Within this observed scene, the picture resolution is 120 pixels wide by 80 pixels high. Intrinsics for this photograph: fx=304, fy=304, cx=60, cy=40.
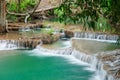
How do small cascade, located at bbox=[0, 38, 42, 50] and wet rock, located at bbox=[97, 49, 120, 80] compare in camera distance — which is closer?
wet rock, located at bbox=[97, 49, 120, 80]

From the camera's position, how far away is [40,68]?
930cm

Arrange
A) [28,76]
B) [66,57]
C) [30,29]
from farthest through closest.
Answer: [30,29]
[66,57]
[28,76]

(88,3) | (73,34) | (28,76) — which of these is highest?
(88,3)

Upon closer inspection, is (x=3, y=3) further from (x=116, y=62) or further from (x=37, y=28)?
(x=116, y=62)

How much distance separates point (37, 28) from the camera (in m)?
15.3

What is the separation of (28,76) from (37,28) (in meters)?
7.00

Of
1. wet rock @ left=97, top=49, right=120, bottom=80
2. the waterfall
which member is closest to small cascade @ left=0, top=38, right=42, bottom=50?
the waterfall

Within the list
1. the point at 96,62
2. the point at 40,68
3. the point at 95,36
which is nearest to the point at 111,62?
the point at 96,62

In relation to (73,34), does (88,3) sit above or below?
above

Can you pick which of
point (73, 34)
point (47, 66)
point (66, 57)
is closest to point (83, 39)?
point (73, 34)

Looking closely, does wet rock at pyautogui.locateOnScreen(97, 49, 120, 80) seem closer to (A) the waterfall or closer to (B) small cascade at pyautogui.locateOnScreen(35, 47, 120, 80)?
(B) small cascade at pyautogui.locateOnScreen(35, 47, 120, 80)

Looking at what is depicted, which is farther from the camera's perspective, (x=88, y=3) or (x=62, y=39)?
(x=62, y=39)

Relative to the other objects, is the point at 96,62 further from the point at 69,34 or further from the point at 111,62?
the point at 69,34

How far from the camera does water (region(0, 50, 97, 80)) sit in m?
8.36
